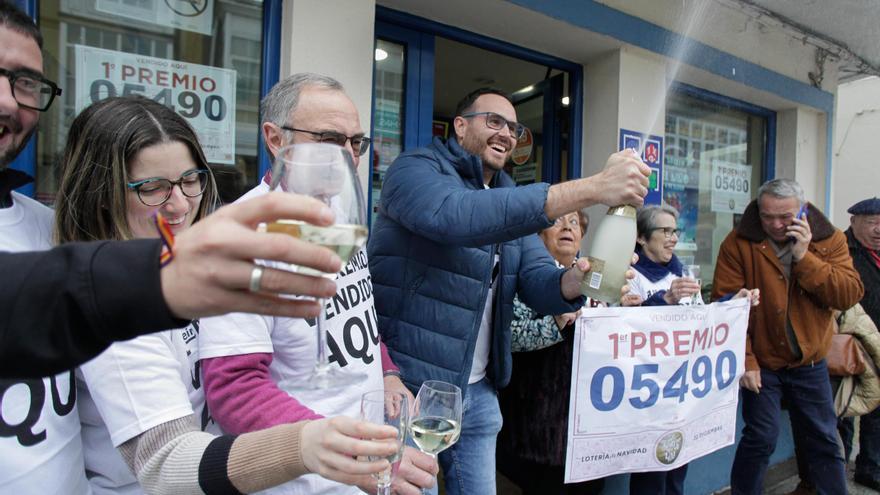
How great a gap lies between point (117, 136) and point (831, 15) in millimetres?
5438

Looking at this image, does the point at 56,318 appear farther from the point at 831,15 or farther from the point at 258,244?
the point at 831,15

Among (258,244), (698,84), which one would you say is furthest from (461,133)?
(698,84)

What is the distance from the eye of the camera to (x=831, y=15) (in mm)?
4289

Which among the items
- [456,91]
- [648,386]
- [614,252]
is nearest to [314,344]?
[614,252]

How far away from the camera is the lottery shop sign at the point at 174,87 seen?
7.52ft

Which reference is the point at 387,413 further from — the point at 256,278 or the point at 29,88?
the point at 29,88

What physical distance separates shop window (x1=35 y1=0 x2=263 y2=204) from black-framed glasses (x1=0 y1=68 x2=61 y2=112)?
52.0 inches

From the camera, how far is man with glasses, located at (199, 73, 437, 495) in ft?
3.79

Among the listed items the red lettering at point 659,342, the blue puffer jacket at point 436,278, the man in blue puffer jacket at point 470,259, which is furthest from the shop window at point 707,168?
the blue puffer jacket at point 436,278

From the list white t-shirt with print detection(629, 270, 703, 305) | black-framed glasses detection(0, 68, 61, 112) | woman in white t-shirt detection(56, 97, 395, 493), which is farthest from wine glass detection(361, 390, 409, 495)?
white t-shirt with print detection(629, 270, 703, 305)

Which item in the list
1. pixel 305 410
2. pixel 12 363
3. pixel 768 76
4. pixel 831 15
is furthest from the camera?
pixel 768 76

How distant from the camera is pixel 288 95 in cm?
148

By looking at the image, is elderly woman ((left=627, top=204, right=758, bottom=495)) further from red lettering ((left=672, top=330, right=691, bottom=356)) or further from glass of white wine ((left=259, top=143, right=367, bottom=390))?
glass of white wine ((left=259, top=143, right=367, bottom=390))

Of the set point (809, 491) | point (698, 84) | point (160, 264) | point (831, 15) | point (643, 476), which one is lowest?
point (809, 491)
